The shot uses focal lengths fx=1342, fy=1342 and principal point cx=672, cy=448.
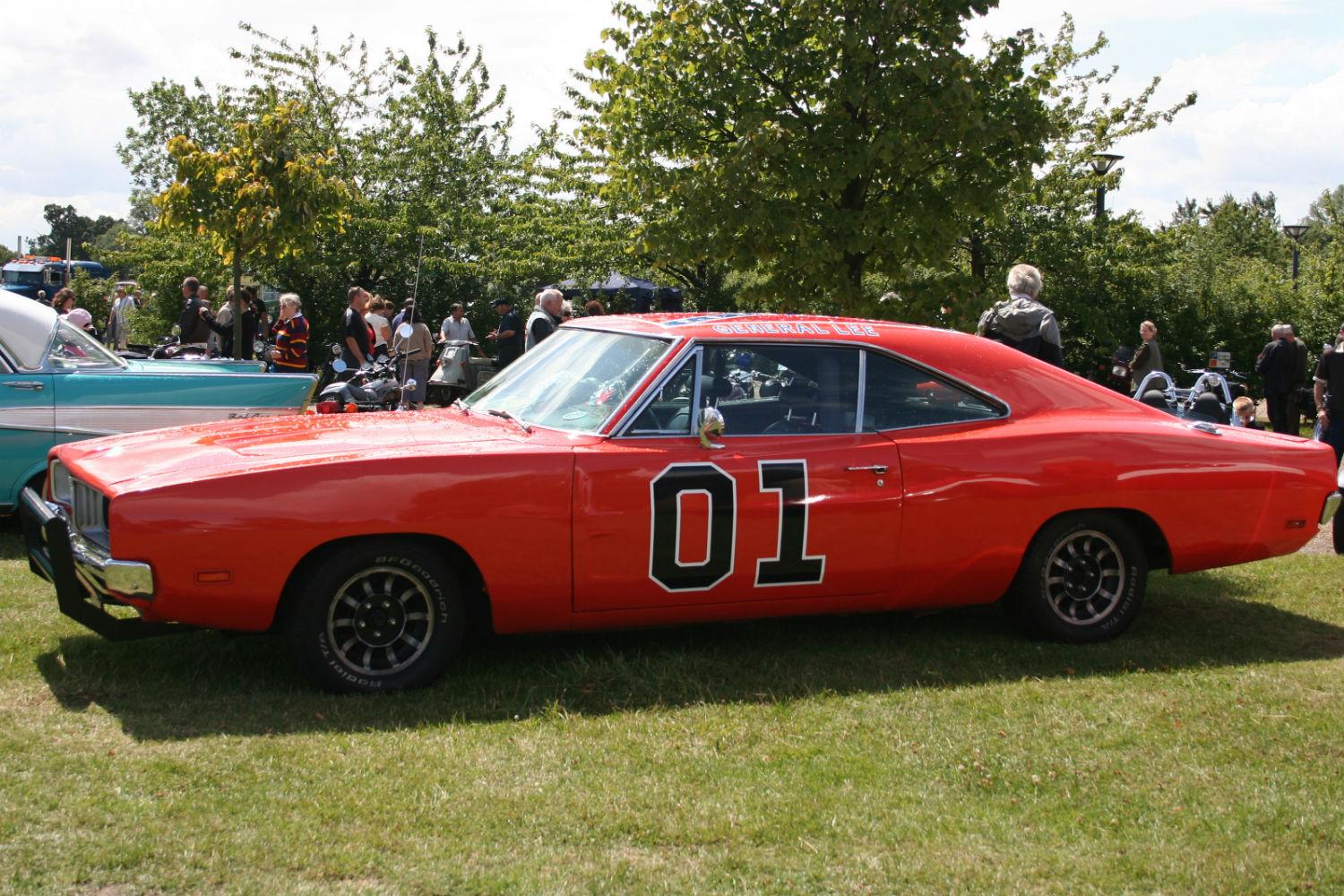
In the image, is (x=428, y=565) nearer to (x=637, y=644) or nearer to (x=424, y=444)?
(x=424, y=444)

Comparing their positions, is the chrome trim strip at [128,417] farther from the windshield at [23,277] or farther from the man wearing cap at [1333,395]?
the windshield at [23,277]

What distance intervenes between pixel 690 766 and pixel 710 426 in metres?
1.48

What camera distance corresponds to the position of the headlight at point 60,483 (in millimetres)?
5621

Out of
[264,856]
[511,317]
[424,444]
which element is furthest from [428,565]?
[511,317]

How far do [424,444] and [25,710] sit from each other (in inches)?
67.2

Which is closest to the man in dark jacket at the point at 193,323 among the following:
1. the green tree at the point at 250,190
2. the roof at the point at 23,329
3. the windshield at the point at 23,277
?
the green tree at the point at 250,190

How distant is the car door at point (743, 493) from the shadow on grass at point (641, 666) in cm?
32

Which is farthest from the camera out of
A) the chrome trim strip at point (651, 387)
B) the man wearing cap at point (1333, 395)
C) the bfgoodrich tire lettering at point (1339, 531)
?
the man wearing cap at point (1333, 395)

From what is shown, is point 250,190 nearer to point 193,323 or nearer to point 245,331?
point 193,323

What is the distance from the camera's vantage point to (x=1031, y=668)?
570 cm

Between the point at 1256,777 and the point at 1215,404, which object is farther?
the point at 1215,404

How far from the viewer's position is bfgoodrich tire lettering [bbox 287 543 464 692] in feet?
16.2

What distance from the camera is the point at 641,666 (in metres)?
5.50

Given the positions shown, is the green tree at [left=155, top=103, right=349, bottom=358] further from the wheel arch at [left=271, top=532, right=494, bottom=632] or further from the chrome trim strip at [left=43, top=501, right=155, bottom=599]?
the wheel arch at [left=271, top=532, right=494, bottom=632]
